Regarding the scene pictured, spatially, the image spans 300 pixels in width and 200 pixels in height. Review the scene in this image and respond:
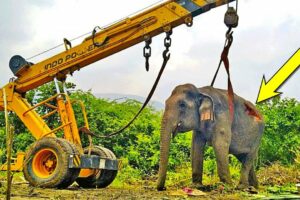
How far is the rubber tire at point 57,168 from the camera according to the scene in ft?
32.9

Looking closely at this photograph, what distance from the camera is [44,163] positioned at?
10727 millimetres

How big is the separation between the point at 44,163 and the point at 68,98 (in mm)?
1468

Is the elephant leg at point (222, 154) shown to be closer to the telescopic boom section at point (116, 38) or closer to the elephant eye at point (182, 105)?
the elephant eye at point (182, 105)

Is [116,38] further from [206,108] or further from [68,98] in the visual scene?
[206,108]

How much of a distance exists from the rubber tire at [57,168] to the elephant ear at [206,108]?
2577 millimetres

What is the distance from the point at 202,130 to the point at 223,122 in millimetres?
449

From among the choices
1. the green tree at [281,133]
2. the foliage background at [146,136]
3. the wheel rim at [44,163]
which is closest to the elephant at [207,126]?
the wheel rim at [44,163]

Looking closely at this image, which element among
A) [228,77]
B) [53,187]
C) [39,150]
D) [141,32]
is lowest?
[53,187]

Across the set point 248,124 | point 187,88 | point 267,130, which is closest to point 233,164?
point 267,130

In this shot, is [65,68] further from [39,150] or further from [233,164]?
[233,164]

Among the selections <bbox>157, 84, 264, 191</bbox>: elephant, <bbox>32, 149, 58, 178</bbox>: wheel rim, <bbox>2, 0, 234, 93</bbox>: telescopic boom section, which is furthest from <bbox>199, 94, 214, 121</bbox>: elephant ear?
<bbox>32, 149, 58, 178</bbox>: wheel rim

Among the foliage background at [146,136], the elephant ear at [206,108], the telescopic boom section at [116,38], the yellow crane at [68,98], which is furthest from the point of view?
the foliage background at [146,136]

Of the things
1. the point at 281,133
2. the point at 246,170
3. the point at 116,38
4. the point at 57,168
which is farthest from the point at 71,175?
the point at 281,133

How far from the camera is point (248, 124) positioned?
11562 mm
